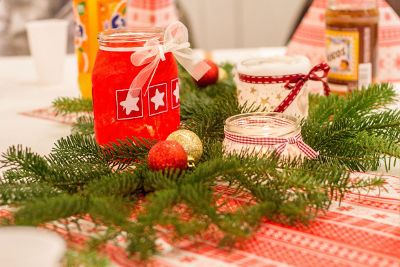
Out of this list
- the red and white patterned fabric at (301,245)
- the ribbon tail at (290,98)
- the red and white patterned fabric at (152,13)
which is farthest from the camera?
the red and white patterned fabric at (152,13)

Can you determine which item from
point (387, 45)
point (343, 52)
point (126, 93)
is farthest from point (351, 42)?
point (126, 93)

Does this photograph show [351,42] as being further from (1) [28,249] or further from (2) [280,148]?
(1) [28,249]

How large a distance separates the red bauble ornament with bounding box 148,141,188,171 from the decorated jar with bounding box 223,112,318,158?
6cm

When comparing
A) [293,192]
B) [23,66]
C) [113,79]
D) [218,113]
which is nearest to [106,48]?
[113,79]

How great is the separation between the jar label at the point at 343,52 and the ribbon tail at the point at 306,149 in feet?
1.39

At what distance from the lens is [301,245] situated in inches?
23.9

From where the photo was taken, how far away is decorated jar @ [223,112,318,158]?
743 millimetres

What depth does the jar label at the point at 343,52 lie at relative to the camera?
3.77ft

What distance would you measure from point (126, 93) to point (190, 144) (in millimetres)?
112

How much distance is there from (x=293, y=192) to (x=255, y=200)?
0.05 metres

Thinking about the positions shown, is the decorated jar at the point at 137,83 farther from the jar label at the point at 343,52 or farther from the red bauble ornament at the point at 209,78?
the jar label at the point at 343,52

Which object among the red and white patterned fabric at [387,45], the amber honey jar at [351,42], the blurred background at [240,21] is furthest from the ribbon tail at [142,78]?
the blurred background at [240,21]

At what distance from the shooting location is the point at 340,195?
2.33 ft

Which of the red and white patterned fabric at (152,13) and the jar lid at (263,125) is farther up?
the red and white patterned fabric at (152,13)
